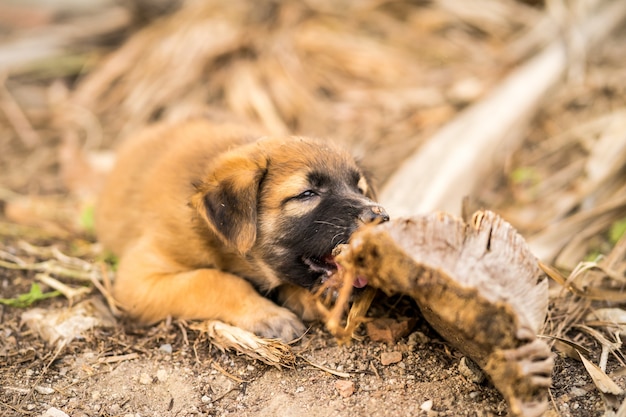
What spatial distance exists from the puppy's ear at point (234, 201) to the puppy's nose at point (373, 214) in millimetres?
690

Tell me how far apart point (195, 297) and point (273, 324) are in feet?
1.89

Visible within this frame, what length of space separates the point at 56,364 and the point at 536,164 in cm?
504

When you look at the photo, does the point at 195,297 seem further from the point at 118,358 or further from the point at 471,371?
the point at 471,371

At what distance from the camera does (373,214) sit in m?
3.68

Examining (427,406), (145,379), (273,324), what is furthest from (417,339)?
(145,379)

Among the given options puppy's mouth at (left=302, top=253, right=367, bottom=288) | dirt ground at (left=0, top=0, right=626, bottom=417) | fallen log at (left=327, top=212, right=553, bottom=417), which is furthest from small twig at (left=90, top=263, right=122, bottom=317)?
fallen log at (left=327, top=212, right=553, bottom=417)

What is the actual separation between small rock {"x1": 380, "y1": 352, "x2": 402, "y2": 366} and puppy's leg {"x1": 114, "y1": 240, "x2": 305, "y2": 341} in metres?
0.56

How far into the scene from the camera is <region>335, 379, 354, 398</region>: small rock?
3451 millimetres

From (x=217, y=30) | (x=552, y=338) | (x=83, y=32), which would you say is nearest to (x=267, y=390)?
(x=552, y=338)

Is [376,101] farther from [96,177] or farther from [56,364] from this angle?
[56,364]

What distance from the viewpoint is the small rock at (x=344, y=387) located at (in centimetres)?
345

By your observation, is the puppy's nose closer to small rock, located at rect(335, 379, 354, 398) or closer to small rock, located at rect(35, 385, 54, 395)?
small rock, located at rect(335, 379, 354, 398)

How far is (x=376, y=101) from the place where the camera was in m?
8.02

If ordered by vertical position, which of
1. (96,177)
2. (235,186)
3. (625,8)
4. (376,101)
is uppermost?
(625,8)
